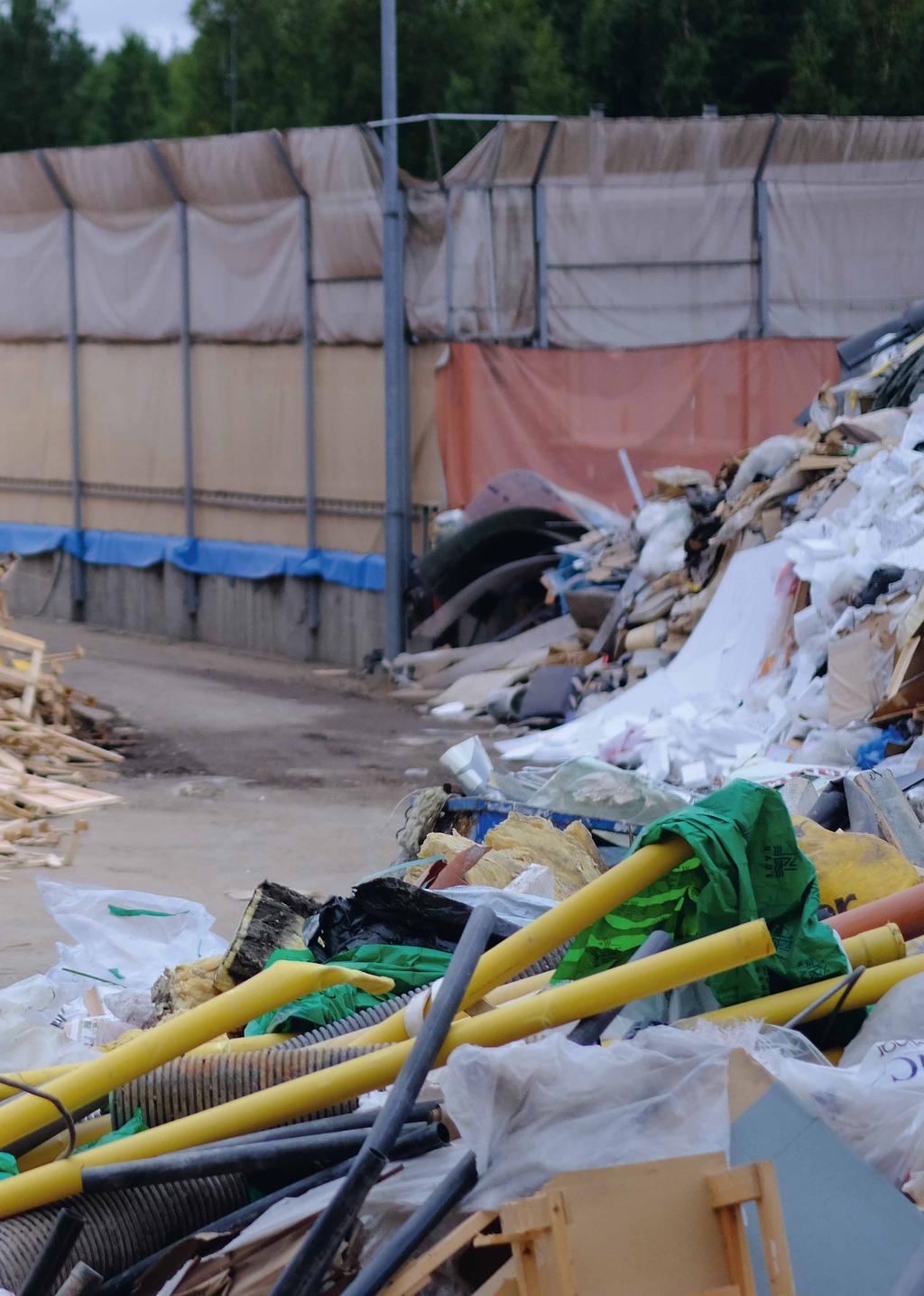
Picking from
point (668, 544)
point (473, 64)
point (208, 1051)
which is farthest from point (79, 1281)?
point (473, 64)

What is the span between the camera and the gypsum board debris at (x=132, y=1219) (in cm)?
319

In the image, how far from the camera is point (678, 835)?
3336 millimetres

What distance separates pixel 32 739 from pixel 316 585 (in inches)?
232

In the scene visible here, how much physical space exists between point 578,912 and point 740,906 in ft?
1.18

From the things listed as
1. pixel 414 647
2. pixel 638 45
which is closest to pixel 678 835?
pixel 414 647

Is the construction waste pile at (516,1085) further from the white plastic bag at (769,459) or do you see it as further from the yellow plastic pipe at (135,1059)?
the white plastic bag at (769,459)

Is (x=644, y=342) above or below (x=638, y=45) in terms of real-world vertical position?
below

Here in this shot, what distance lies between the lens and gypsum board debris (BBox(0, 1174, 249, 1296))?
319 centimetres

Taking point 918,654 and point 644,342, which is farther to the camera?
point 644,342

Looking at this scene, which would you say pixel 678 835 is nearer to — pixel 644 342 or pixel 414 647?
pixel 414 647

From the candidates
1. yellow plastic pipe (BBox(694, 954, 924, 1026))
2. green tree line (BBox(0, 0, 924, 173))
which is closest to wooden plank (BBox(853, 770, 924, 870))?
yellow plastic pipe (BBox(694, 954, 924, 1026))

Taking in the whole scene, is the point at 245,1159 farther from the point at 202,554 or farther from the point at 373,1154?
the point at 202,554

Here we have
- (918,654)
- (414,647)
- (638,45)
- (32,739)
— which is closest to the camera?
(918,654)

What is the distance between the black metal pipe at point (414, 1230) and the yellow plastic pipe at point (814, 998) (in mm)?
649
